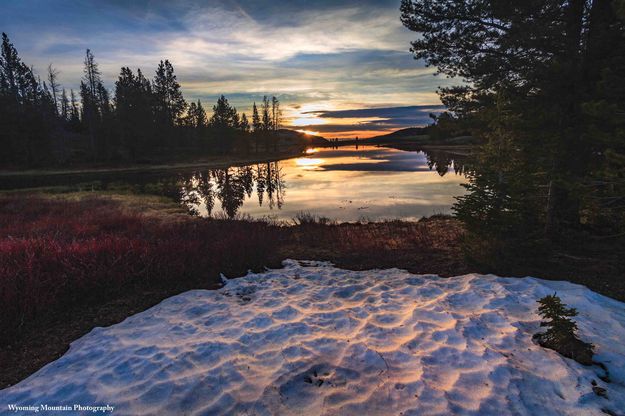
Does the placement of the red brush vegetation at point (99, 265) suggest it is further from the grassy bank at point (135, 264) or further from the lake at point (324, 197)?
the lake at point (324, 197)

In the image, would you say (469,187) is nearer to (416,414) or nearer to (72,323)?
(416,414)

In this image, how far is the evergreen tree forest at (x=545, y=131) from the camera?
7797mm

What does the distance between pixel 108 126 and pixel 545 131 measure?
6182cm

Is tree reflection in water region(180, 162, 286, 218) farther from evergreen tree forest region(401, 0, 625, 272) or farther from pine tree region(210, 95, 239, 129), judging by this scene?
pine tree region(210, 95, 239, 129)

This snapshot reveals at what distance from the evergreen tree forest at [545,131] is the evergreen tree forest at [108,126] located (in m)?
55.5

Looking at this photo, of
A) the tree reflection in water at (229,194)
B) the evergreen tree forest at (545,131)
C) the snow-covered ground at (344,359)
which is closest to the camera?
the snow-covered ground at (344,359)

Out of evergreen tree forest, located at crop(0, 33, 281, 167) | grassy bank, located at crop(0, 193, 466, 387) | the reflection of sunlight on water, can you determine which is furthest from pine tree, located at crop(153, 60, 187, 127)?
grassy bank, located at crop(0, 193, 466, 387)

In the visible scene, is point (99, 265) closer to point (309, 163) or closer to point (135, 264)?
point (135, 264)

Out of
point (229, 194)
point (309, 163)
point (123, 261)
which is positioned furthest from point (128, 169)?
point (123, 261)

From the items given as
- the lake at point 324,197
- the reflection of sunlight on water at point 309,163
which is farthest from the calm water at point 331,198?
the reflection of sunlight on water at point 309,163

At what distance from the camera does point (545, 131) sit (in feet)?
29.3

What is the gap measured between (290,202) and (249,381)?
62.5 ft

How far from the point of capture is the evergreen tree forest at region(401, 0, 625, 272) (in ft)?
25.6

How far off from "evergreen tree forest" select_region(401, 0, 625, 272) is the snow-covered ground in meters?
2.01
